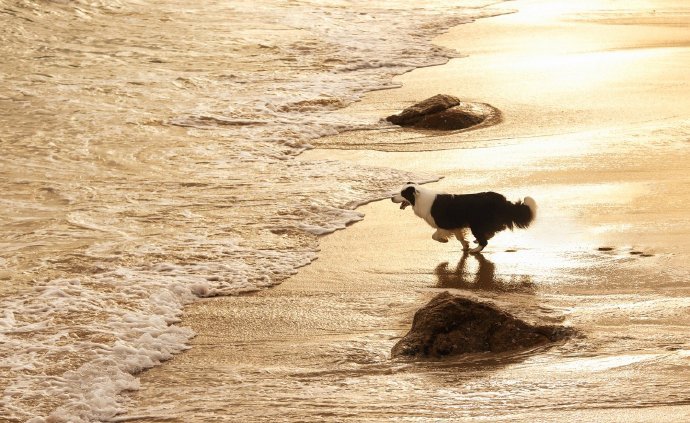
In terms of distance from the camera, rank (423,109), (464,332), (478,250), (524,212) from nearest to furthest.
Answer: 1. (464,332)
2. (524,212)
3. (478,250)
4. (423,109)

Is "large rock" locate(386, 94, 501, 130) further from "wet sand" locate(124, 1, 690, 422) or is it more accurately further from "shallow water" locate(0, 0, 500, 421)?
"shallow water" locate(0, 0, 500, 421)

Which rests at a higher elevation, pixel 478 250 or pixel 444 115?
pixel 444 115

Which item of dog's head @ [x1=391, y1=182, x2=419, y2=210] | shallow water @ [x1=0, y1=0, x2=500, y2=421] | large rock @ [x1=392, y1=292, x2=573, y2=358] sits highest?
dog's head @ [x1=391, y1=182, x2=419, y2=210]

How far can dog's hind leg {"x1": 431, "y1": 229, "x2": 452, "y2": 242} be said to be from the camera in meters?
7.15

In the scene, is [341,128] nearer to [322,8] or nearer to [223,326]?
[223,326]

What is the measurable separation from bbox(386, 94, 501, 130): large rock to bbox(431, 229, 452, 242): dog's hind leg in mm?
3693

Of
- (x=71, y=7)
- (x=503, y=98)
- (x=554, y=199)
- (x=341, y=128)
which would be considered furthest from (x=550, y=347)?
(x=71, y=7)

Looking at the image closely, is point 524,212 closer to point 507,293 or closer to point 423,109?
point 507,293

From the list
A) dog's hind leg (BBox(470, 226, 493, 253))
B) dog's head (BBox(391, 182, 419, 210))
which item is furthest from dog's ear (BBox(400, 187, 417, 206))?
dog's hind leg (BBox(470, 226, 493, 253))

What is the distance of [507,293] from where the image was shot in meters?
6.28

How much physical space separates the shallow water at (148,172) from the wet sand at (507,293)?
1.06 feet

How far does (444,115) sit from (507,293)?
484cm

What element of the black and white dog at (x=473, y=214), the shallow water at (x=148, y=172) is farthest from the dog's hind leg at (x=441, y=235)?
the shallow water at (x=148, y=172)

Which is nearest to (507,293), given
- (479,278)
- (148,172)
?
(479,278)
